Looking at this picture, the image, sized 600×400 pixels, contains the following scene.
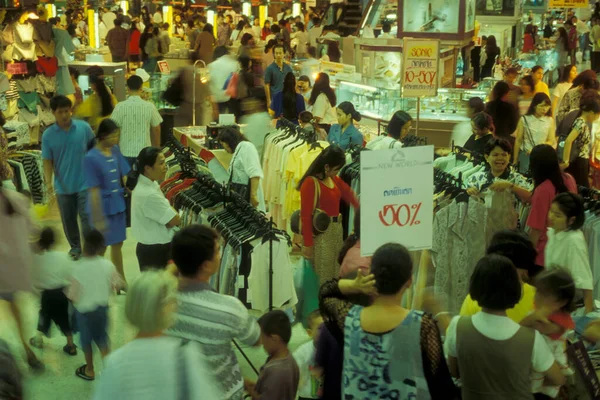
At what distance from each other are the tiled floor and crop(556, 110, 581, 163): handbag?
3.79 meters

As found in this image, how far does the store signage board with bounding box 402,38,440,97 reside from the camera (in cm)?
927

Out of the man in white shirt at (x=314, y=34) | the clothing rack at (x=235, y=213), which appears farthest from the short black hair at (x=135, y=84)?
the man in white shirt at (x=314, y=34)

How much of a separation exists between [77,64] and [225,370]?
1212 centimetres

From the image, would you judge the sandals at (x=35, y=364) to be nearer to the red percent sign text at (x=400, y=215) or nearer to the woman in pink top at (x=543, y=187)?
the red percent sign text at (x=400, y=215)

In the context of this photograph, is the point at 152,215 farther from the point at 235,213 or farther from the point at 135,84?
the point at 135,84

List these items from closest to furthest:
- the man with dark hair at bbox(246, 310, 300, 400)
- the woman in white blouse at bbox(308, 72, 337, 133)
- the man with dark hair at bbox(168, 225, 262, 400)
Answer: the man with dark hair at bbox(168, 225, 262, 400), the man with dark hair at bbox(246, 310, 300, 400), the woman in white blouse at bbox(308, 72, 337, 133)

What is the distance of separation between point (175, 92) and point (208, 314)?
826cm

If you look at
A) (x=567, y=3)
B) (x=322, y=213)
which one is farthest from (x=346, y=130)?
(x=567, y=3)

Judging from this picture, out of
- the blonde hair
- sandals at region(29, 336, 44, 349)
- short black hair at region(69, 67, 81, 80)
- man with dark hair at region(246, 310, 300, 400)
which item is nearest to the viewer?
the blonde hair

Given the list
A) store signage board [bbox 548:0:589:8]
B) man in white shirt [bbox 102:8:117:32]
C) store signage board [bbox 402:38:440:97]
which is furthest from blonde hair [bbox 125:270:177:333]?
man in white shirt [bbox 102:8:117:32]

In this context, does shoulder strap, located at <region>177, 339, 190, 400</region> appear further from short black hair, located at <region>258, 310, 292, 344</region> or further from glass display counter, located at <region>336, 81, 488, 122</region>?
glass display counter, located at <region>336, 81, 488, 122</region>

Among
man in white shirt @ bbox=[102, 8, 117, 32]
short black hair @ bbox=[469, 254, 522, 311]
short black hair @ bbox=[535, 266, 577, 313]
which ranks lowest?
short black hair @ bbox=[535, 266, 577, 313]

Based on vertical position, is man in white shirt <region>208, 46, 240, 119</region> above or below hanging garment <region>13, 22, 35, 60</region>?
below

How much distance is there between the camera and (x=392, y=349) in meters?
3.46
